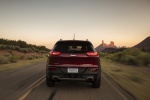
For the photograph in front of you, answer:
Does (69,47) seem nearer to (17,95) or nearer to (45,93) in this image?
(45,93)

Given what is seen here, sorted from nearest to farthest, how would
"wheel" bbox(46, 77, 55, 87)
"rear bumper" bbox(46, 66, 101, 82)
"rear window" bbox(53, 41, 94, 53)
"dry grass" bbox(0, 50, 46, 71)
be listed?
"rear bumper" bbox(46, 66, 101, 82) < "rear window" bbox(53, 41, 94, 53) < "wheel" bbox(46, 77, 55, 87) < "dry grass" bbox(0, 50, 46, 71)

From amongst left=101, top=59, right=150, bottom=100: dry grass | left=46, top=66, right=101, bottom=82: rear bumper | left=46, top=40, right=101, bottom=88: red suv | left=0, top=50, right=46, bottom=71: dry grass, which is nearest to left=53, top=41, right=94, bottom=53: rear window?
left=46, top=40, right=101, bottom=88: red suv

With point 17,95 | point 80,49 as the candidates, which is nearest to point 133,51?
point 80,49

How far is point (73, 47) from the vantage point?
10805mm

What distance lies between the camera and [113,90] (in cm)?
1032

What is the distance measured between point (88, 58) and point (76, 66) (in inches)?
20.9

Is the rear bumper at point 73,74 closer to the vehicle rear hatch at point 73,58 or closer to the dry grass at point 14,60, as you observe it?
the vehicle rear hatch at point 73,58

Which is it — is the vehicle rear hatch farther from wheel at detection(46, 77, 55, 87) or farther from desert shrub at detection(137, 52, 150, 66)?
desert shrub at detection(137, 52, 150, 66)

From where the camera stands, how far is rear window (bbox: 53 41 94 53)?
33.1 ft

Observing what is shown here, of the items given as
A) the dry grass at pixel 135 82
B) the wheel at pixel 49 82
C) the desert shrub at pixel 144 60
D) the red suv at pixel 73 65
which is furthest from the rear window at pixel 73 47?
the desert shrub at pixel 144 60

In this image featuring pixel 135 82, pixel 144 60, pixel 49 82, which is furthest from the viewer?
pixel 144 60

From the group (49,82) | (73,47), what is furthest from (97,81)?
(49,82)

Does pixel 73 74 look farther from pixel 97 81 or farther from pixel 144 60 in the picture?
A: pixel 144 60

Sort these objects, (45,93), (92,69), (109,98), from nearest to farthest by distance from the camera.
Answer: (109,98)
(45,93)
(92,69)
